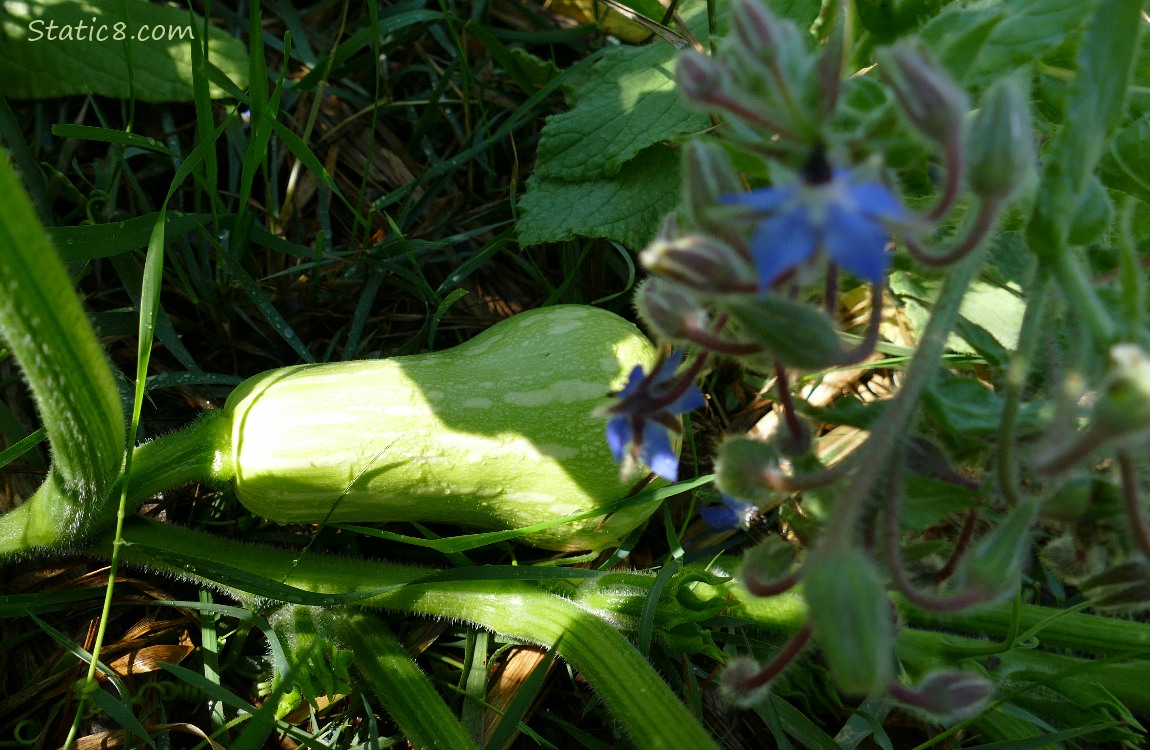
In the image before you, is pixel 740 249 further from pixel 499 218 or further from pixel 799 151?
pixel 499 218

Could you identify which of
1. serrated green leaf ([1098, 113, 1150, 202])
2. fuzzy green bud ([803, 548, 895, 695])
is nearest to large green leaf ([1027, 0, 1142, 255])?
serrated green leaf ([1098, 113, 1150, 202])

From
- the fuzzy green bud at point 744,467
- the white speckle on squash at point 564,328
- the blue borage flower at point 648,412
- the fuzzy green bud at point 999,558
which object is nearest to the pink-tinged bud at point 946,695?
the fuzzy green bud at point 999,558

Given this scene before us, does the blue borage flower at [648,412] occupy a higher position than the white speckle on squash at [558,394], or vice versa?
the blue borage flower at [648,412]

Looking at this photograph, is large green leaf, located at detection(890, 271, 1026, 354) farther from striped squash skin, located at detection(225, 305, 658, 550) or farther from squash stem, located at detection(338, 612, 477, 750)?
squash stem, located at detection(338, 612, 477, 750)

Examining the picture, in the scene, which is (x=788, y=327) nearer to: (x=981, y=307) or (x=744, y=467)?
(x=744, y=467)

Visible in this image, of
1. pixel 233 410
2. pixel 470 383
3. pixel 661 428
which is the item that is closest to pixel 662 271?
pixel 661 428

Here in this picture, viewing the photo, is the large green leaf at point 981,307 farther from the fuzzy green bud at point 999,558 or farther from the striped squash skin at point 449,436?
the fuzzy green bud at point 999,558
